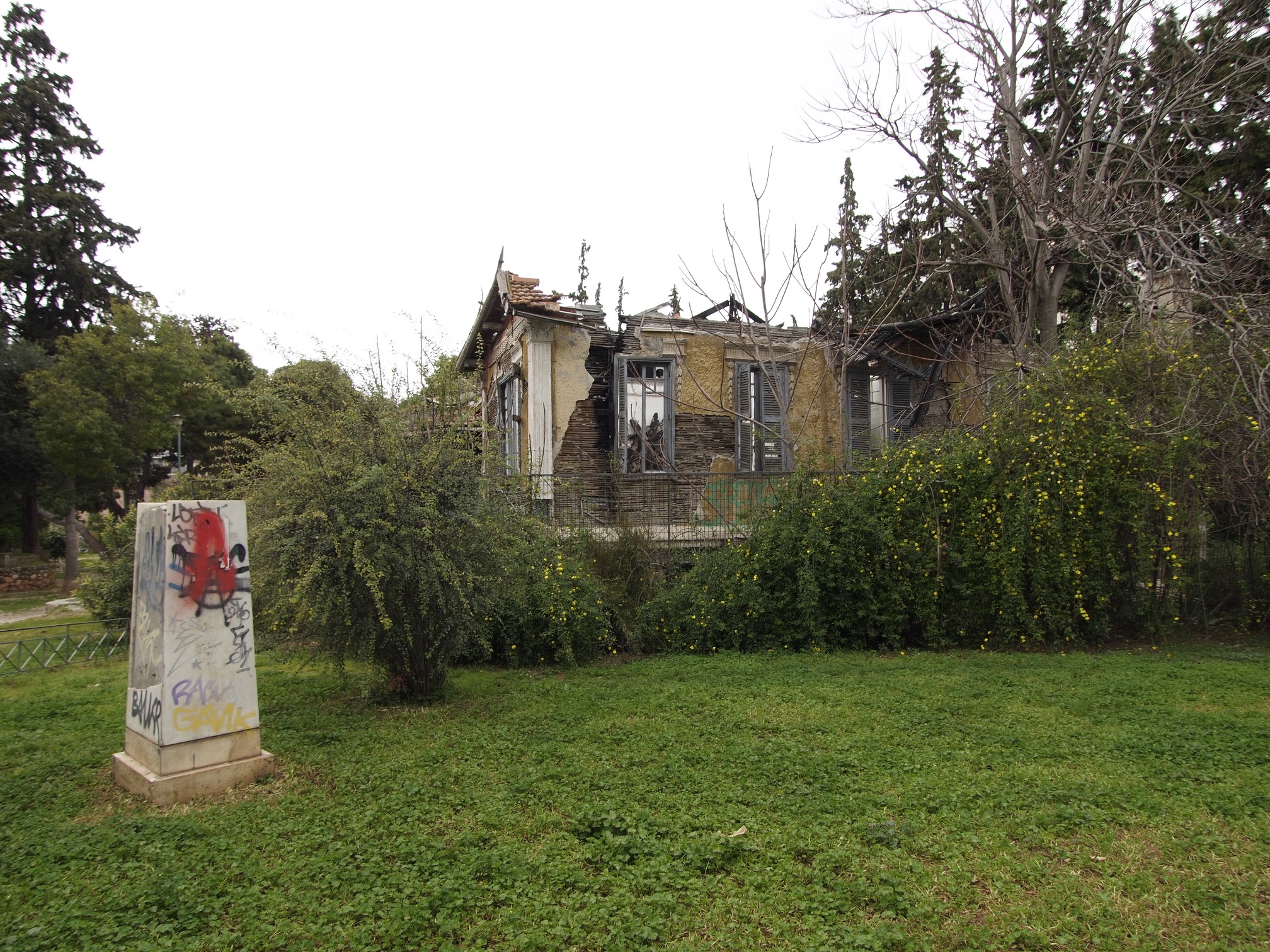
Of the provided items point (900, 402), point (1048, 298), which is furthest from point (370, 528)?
point (1048, 298)

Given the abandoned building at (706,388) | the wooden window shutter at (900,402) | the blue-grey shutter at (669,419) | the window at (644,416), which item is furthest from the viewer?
the wooden window shutter at (900,402)

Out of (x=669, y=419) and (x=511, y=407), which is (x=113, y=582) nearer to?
(x=511, y=407)

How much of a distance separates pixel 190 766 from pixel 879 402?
41.1ft

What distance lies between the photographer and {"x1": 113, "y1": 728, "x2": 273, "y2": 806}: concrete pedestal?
4898mm

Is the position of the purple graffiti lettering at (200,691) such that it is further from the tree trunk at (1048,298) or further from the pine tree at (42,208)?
the pine tree at (42,208)

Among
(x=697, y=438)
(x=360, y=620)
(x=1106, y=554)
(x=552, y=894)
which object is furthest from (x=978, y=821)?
(x=697, y=438)

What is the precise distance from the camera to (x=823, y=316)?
43.8ft

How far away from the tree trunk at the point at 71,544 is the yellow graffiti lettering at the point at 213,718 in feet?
68.8

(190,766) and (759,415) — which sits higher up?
(759,415)

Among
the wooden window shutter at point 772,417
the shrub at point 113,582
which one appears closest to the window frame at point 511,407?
the wooden window shutter at point 772,417

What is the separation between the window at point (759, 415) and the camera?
13906mm

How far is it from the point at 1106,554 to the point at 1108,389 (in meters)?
1.96

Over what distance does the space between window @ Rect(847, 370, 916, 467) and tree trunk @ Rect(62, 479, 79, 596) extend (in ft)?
68.6

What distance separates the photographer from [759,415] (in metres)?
14.1
